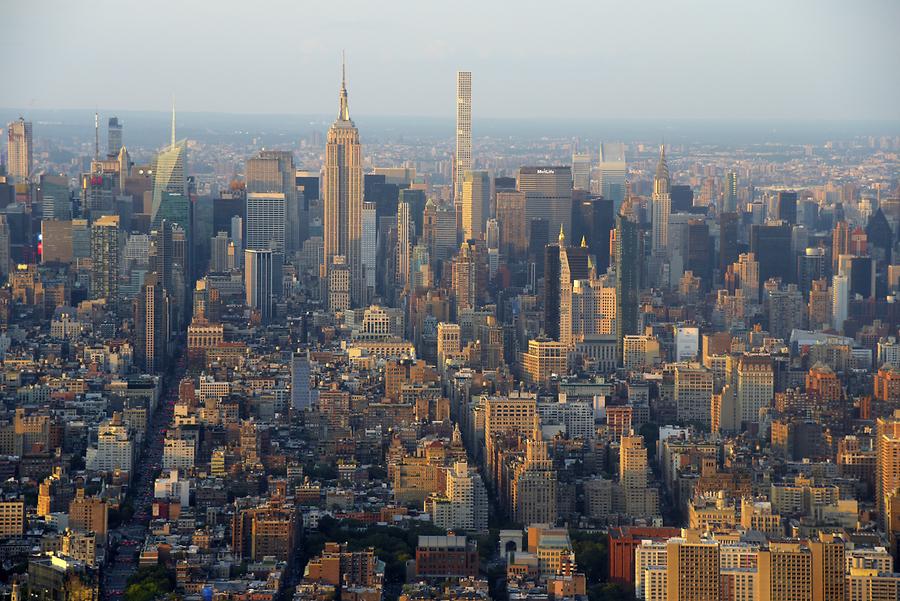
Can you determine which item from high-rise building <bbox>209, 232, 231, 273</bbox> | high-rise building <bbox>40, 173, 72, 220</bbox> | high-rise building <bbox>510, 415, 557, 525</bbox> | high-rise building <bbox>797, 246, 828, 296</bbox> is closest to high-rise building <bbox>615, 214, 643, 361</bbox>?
high-rise building <bbox>797, 246, 828, 296</bbox>

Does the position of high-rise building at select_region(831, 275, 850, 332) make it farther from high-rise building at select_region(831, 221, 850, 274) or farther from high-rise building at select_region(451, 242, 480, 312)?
high-rise building at select_region(451, 242, 480, 312)

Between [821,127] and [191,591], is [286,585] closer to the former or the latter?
[191,591]

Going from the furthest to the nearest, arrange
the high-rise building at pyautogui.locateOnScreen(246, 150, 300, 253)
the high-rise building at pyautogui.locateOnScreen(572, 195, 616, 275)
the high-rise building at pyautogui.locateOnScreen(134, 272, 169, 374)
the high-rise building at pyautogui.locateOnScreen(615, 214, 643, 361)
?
the high-rise building at pyautogui.locateOnScreen(246, 150, 300, 253) < the high-rise building at pyautogui.locateOnScreen(572, 195, 616, 275) < the high-rise building at pyautogui.locateOnScreen(615, 214, 643, 361) < the high-rise building at pyautogui.locateOnScreen(134, 272, 169, 374)

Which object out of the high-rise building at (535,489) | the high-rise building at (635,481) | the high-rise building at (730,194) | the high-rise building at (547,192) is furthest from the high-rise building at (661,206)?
the high-rise building at (535,489)

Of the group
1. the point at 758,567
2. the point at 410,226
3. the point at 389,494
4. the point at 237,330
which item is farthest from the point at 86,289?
the point at 758,567

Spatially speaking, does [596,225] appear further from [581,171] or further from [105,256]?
[105,256]

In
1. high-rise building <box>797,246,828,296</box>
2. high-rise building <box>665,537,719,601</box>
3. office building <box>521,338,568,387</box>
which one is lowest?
office building <box>521,338,568,387</box>

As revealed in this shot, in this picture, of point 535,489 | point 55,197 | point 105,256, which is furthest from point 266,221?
point 535,489
